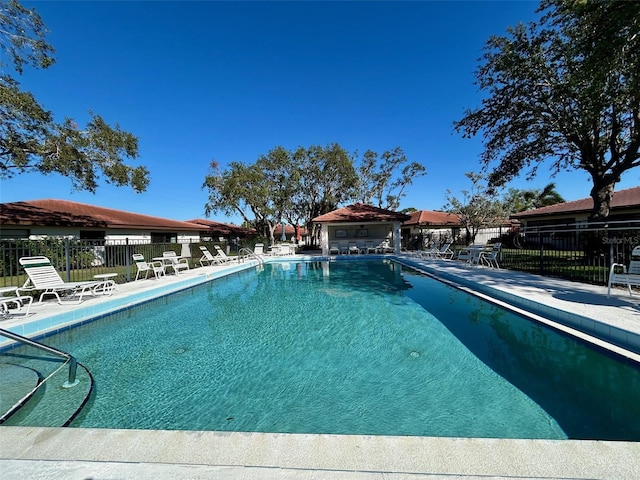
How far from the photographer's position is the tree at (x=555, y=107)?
9820mm

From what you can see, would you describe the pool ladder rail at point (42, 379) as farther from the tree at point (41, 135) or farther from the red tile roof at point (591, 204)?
the red tile roof at point (591, 204)

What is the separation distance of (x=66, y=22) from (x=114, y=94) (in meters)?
3.93

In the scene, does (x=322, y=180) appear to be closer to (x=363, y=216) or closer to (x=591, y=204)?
(x=363, y=216)

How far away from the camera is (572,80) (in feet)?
30.8

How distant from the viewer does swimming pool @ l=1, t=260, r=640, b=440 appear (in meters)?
2.97

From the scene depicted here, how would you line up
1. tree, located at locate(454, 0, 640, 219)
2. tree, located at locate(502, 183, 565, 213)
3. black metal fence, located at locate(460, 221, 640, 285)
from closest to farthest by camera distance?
black metal fence, located at locate(460, 221, 640, 285)
tree, located at locate(454, 0, 640, 219)
tree, located at locate(502, 183, 565, 213)

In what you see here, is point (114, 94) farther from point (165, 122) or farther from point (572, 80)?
point (572, 80)

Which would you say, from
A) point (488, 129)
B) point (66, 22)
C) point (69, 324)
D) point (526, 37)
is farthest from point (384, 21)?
point (69, 324)

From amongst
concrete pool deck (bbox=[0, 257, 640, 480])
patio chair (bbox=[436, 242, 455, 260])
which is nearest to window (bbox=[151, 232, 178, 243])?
patio chair (bbox=[436, 242, 455, 260])

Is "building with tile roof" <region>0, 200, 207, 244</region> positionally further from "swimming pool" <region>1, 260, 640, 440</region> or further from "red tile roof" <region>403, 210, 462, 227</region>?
"red tile roof" <region>403, 210, 462, 227</region>

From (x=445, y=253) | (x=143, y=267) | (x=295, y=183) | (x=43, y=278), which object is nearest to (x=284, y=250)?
(x=295, y=183)

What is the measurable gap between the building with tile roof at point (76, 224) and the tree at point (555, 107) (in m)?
18.0

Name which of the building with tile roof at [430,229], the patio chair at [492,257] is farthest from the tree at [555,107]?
the building with tile roof at [430,229]

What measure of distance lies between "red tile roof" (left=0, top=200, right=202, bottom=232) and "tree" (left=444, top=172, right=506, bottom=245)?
2441 cm
